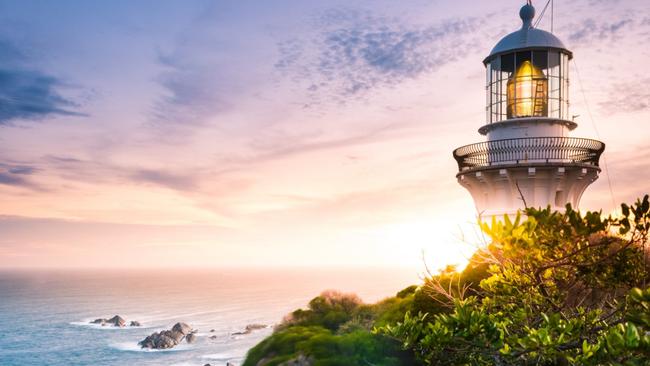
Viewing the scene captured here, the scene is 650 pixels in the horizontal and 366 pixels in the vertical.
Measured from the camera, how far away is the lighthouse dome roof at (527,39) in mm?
16891

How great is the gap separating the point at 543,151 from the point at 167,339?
76079 mm

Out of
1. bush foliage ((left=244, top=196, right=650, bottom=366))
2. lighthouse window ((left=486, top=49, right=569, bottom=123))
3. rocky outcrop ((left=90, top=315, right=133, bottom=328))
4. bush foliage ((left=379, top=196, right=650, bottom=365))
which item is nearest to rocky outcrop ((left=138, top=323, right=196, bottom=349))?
rocky outcrop ((left=90, top=315, right=133, bottom=328))

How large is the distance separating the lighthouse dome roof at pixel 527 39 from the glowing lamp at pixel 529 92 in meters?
0.70

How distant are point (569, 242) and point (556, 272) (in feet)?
4.32

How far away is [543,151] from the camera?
1622 centimetres

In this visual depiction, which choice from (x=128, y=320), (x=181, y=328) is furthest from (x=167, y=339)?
(x=128, y=320)

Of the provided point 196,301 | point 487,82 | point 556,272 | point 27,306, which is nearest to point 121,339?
point 196,301

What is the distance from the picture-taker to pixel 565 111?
17141 millimetres

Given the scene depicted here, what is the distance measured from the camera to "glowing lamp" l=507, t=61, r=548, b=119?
16.9m

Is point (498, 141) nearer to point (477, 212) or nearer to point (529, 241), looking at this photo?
point (477, 212)

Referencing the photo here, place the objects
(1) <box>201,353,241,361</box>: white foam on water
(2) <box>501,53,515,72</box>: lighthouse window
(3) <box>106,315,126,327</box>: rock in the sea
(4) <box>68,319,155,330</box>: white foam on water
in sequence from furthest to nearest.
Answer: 1. (3) <box>106,315,126,327</box>: rock in the sea
2. (4) <box>68,319,155,330</box>: white foam on water
3. (1) <box>201,353,241,361</box>: white foam on water
4. (2) <box>501,53,515,72</box>: lighthouse window

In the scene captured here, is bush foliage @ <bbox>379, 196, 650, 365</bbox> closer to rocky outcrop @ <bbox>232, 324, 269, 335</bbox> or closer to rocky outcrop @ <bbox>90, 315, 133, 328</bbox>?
rocky outcrop @ <bbox>232, 324, 269, 335</bbox>

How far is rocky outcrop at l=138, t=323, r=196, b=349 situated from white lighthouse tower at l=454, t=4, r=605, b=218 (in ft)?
238

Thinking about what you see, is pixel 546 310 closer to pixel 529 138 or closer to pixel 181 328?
pixel 529 138
